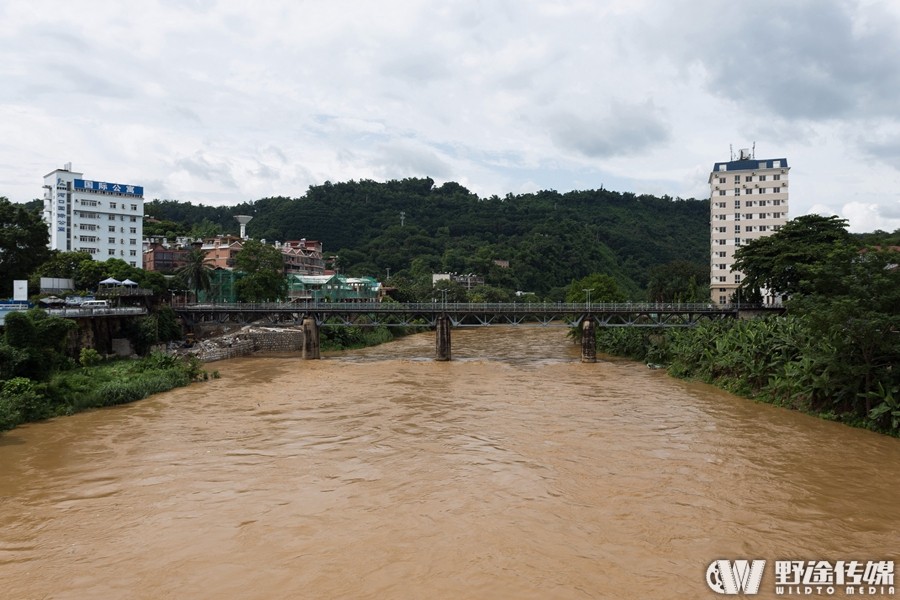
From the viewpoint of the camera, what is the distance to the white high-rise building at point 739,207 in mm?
A: 76812

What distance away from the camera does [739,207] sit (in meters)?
78.3

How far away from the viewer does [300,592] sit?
1179 centimetres

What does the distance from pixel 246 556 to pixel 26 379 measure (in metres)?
21.0

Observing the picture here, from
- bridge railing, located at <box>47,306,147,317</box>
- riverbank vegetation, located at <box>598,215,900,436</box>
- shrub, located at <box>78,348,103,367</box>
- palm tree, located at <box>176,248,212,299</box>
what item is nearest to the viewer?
riverbank vegetation, located at <box>598,215,900,436</box>

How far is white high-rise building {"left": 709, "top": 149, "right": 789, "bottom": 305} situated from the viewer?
3024 inches

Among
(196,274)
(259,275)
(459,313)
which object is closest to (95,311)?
(196,274)

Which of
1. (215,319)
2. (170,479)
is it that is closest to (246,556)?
(170,479)

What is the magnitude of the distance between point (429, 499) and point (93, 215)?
82.1 m

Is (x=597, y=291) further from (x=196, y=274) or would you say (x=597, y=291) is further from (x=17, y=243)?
(x=17, y=243)

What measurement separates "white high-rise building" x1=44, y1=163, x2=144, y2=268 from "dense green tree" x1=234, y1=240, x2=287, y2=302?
73.9 feet

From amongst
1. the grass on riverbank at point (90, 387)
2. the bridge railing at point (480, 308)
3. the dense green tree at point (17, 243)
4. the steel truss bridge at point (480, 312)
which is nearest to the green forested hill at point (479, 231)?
the dense green tree at point (17, 243)

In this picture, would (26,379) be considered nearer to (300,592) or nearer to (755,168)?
(300,592)

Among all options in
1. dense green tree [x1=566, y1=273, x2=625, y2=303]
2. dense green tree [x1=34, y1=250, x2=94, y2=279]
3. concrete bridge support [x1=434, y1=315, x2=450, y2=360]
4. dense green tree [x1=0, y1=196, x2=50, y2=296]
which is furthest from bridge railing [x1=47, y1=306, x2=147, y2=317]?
dense green tree [x1=566, y1=273, x2=625, y2=303]

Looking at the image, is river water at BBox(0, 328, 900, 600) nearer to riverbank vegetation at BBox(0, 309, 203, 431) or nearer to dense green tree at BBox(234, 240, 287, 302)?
riverbank vegetation at BBox(0, 309, 203, 431)
